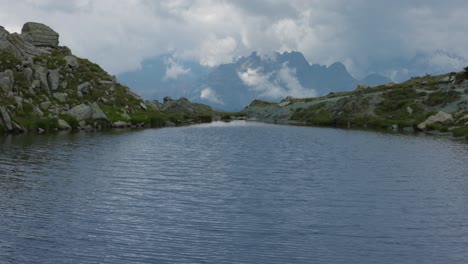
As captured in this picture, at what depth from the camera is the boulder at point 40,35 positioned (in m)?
143

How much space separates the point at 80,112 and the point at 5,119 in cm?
2210

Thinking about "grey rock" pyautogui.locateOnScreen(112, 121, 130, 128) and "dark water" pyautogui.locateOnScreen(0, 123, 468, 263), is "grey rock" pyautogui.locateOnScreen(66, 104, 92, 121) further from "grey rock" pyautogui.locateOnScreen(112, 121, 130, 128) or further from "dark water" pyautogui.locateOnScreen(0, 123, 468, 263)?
"dark water" pyautogui.locateOnScreen(0, 123, 468, 263)

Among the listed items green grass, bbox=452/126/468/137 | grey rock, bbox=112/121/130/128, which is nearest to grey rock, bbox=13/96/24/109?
grey rock, bbox=112/121/130/128

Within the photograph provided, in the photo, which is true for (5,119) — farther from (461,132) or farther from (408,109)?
(408,109)

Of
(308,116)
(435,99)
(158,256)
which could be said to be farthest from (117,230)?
(308,116)

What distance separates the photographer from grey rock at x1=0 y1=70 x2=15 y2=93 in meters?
96.6

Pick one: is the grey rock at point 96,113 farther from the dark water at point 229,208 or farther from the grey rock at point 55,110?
the dark water at point 229,208

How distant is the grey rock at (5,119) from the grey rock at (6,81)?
9990 millimetres

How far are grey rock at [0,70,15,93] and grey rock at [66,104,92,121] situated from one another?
12980 mm

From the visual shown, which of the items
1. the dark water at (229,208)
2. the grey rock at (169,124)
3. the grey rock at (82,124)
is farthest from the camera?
the grey rock at (169,124)

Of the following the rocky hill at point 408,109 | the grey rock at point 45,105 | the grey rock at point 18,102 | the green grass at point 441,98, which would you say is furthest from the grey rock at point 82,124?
the green grass at point 441,98

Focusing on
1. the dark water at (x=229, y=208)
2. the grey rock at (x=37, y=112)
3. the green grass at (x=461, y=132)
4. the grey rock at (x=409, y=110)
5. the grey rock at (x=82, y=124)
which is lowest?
the dark water at (x=229, y=208)

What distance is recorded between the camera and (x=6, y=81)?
97.3 meters

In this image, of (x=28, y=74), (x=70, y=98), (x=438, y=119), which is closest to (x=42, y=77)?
(x=28, y=74)
